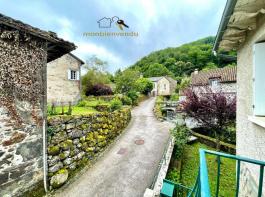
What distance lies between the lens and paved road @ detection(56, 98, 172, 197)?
215 inches

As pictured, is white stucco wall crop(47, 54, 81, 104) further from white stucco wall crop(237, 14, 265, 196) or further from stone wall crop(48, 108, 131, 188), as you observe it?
white stucco wall crop(237, 14, 265, 196)

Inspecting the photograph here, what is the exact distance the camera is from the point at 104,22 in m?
10.3

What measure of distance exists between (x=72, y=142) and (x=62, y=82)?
1404cm

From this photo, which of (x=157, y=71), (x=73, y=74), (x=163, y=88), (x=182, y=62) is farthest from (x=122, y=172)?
(x=182, y=62)

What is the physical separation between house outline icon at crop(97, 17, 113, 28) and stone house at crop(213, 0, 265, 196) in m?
8.21

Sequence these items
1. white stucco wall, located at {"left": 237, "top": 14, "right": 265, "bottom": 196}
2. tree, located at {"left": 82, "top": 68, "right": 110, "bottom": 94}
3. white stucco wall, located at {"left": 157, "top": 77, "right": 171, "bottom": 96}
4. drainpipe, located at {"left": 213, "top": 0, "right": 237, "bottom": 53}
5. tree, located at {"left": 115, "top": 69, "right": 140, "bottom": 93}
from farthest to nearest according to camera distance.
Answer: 1. white stucco wall, located at {"left": 157, "top": 77, "right": 171, "bottom": 96}
2. tree, located at {"left": 82, "top": 68, "right": 110, "bottom": 94}
3. tree, located at {"left": 115, "top": 69, "right": 140, "bottom": 93}
4. white stucco wall, located at {"left": 237, "top": 14, "right": 265, "bottom": 196}
5. drainpipe, located at {"left": 213, "top": 0, "right": 237, "bottom": 53}

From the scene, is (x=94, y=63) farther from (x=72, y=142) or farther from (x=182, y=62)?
(x=182, y=62)

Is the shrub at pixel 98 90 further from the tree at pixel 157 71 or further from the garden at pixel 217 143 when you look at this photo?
the tree at pixel 157 71

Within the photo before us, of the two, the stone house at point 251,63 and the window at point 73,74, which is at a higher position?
the window at point 73,74

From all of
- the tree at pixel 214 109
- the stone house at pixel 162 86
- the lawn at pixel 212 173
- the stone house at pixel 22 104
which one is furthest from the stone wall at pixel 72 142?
the stone house at pixel 162 86

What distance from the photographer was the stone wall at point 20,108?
13.4 ft

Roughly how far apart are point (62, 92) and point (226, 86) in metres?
22.8

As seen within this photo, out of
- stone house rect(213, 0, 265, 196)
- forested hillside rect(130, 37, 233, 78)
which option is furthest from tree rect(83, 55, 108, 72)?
stone house rect(213, 0, 265, 196)

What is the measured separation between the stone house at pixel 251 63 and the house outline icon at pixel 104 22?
821cm
